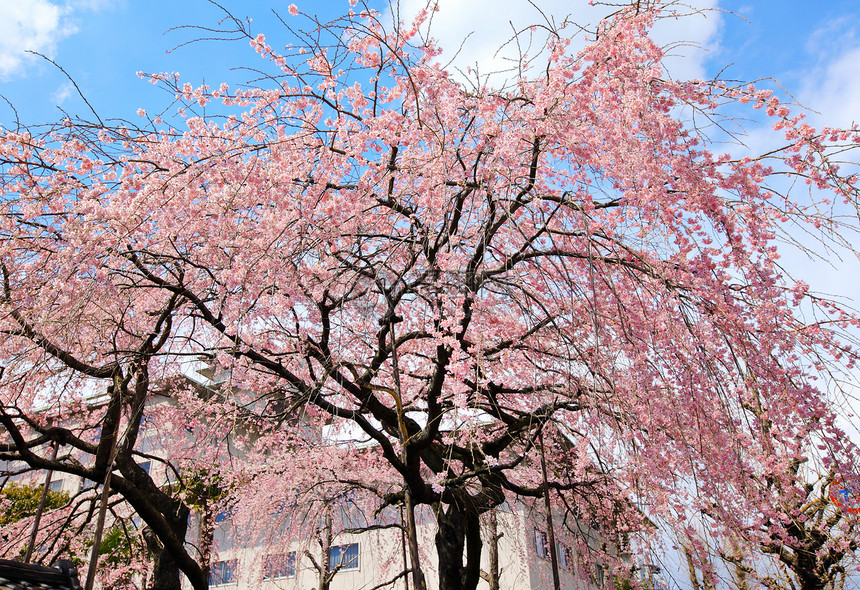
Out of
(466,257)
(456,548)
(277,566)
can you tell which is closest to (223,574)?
(277,566)

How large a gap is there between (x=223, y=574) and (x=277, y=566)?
4.23 metres

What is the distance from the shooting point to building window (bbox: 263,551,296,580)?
12.0 m

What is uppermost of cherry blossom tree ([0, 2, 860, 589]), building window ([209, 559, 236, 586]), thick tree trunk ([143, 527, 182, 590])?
cherry blossom tree ([0, 2, 860, 589])

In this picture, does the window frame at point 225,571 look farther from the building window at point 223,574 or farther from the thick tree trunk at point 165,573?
the thick tree trunk at point 165,573

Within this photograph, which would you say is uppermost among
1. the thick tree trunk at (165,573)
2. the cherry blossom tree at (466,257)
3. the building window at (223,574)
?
the cherry blossom tree at (466,257)

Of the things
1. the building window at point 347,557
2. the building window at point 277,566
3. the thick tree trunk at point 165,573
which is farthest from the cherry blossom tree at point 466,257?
the building window at point 347,557

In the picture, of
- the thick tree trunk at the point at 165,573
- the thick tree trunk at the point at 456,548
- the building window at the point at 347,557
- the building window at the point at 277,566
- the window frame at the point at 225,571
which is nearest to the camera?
the thick tree trunk at the point at 165,573

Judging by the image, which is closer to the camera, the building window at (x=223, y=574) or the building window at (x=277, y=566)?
the building window at (x=277, y=566)

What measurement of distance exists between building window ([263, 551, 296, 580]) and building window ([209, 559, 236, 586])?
5.32 feet

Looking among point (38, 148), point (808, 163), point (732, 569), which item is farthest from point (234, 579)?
point (808, 163)

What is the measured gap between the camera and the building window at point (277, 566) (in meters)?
12.0

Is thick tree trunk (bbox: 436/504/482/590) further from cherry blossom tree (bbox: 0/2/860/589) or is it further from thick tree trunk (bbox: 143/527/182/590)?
thick tree trunk (bbox: 143/527/182/590)

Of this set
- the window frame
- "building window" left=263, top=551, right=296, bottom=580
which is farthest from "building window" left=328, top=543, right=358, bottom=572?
the window frame

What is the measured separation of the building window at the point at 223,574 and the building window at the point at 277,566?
5.32 feet
